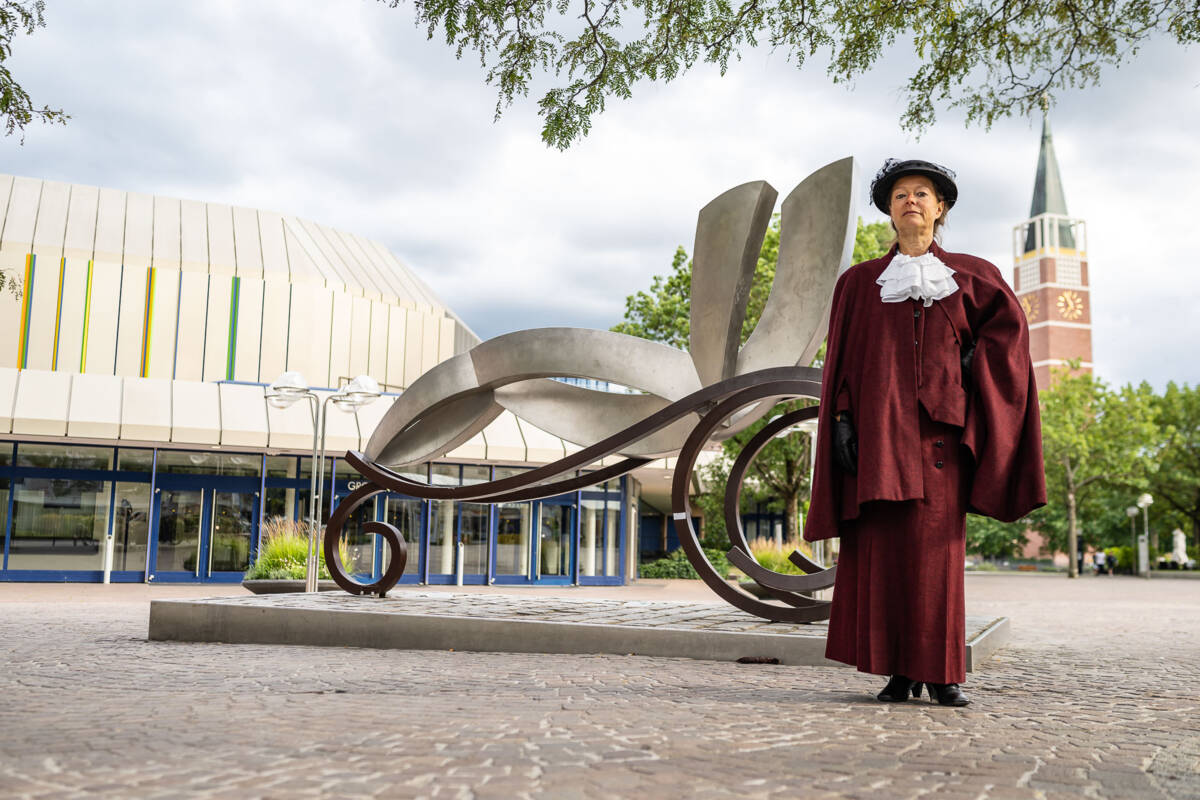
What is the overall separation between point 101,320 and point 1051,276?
87.8m

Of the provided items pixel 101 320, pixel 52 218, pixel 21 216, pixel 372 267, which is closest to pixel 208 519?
pixel 101 320

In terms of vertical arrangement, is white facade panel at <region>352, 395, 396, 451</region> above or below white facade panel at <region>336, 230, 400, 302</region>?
below

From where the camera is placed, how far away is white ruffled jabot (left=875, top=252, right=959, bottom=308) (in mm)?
4492

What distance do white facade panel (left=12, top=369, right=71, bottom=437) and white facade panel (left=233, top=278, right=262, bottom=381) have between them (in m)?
4.32

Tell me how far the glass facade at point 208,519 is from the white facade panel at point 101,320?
246 cm

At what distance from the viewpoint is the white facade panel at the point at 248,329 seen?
23.9 metres

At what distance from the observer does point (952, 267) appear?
467 cm

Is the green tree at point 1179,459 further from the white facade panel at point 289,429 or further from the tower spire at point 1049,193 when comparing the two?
the tower spire at point 1049,193

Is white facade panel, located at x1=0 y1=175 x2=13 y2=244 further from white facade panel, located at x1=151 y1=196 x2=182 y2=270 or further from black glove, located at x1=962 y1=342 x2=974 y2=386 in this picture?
black glove, located at x1=962 y1=342 x2=974 y2=386

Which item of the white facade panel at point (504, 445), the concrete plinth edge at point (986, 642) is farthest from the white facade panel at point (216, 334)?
the concrete plinth edge at point (986, 642)

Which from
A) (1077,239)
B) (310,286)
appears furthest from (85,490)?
(1077,239)

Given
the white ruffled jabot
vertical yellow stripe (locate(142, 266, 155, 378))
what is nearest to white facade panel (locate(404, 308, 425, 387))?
vertical yellow stripe (locate(142, 266, 155, 378))

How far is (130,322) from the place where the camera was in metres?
23.1

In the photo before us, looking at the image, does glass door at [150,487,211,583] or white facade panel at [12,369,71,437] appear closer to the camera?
white facade panel at [12,369,71,437]
